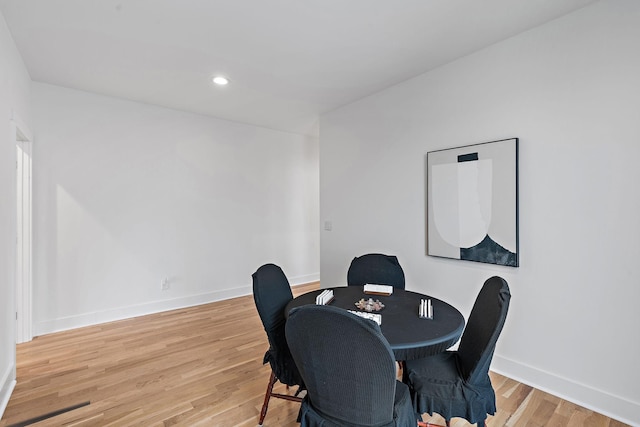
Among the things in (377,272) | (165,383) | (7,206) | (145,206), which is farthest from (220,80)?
(165,383)

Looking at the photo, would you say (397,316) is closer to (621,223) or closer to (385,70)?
(621,223)

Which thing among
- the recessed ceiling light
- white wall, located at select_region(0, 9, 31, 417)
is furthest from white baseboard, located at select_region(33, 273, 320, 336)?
the recessed ceiling light

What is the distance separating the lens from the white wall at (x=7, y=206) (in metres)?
2.14

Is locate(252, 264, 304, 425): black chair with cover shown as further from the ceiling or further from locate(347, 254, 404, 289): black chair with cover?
the ceiling

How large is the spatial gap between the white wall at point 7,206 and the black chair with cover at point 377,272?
2590 millimetres

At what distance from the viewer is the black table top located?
142 centimetres

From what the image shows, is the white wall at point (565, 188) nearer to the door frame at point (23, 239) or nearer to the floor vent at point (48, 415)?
the floor vent at point (48, 415)

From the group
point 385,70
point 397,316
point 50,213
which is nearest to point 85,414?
point 397,316

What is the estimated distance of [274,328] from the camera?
190cm

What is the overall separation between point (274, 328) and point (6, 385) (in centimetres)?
203

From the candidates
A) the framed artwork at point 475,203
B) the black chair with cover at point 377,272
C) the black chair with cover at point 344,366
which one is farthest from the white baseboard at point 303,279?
the black chair with cover at point 344,366

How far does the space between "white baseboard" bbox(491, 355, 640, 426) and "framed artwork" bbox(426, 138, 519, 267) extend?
0.81 metres

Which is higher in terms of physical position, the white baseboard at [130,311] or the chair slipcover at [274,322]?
the chair slipcover at [274,322]

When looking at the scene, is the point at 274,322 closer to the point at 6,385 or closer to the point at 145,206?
the point at 6,385
